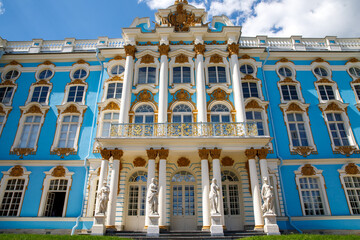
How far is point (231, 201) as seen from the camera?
15328mm

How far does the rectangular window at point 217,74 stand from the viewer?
17812mm

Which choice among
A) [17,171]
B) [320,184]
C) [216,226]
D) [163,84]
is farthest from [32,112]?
[320,184]

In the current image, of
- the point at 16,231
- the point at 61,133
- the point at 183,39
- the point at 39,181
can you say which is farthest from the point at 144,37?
the point at 16,231

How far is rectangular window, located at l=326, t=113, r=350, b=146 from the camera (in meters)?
16.9

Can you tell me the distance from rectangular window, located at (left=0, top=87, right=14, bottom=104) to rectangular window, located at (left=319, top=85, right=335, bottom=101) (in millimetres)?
21789

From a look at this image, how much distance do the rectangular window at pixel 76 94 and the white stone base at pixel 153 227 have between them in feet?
33.0

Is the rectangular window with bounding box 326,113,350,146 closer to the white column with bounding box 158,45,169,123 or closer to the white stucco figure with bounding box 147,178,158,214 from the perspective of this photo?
the white column with bounding box 158,45,169,123

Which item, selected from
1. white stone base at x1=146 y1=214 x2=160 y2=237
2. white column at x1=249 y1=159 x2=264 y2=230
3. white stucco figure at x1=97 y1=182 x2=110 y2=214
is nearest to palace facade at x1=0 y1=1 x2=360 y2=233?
white column at x1=249 y1=159 x2=264 y2=230

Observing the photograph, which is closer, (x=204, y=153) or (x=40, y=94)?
(x=204, y=153)

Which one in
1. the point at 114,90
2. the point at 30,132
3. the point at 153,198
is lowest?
the point at 153,198

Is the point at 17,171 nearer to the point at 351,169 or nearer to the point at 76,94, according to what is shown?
the point at 76,94

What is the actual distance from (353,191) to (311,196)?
2.58 m

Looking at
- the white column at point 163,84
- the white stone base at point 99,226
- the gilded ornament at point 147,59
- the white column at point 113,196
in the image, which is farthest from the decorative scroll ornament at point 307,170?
the gilded ornament at point 147,59

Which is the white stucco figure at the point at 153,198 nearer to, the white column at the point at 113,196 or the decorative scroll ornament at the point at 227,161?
the white column at the point at 113,196
